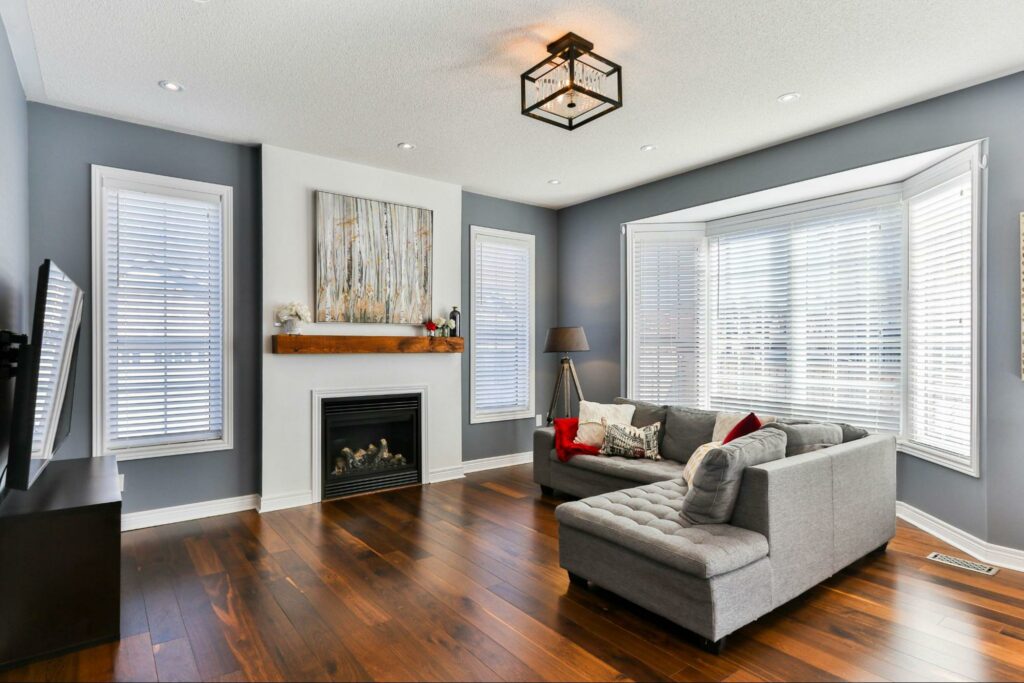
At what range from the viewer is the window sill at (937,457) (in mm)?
3365

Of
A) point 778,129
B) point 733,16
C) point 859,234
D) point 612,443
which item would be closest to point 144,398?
point 612,443

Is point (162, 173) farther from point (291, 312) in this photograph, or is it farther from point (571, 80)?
point (571, 80)

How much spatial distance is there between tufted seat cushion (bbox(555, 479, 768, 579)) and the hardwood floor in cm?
36

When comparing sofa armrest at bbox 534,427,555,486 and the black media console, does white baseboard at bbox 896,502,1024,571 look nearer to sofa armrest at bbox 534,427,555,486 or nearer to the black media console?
sofa armrest at bbox 534,427,555,486

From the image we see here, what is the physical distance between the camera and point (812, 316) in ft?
15.6

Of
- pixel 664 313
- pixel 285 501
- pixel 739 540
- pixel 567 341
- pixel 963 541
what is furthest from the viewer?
pixel 664 313

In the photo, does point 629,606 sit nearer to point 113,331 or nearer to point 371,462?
point 371,462

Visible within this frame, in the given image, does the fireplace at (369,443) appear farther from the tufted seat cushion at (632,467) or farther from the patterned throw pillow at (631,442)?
the patterned throw pillow at (631,442)

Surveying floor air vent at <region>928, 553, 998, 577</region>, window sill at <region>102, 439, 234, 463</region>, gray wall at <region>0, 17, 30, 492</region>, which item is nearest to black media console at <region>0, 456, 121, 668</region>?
gray wall at <region>0, 17, 30, 492</region>

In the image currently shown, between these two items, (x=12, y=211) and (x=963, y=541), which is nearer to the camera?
(x=12, y=211)

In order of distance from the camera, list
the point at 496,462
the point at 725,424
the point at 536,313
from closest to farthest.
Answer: the point at 725,424, the point at 496,462, the point at 536,313

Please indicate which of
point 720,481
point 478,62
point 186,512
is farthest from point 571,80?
point 186,512

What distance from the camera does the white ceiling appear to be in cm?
262

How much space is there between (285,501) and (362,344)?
1368 mm
